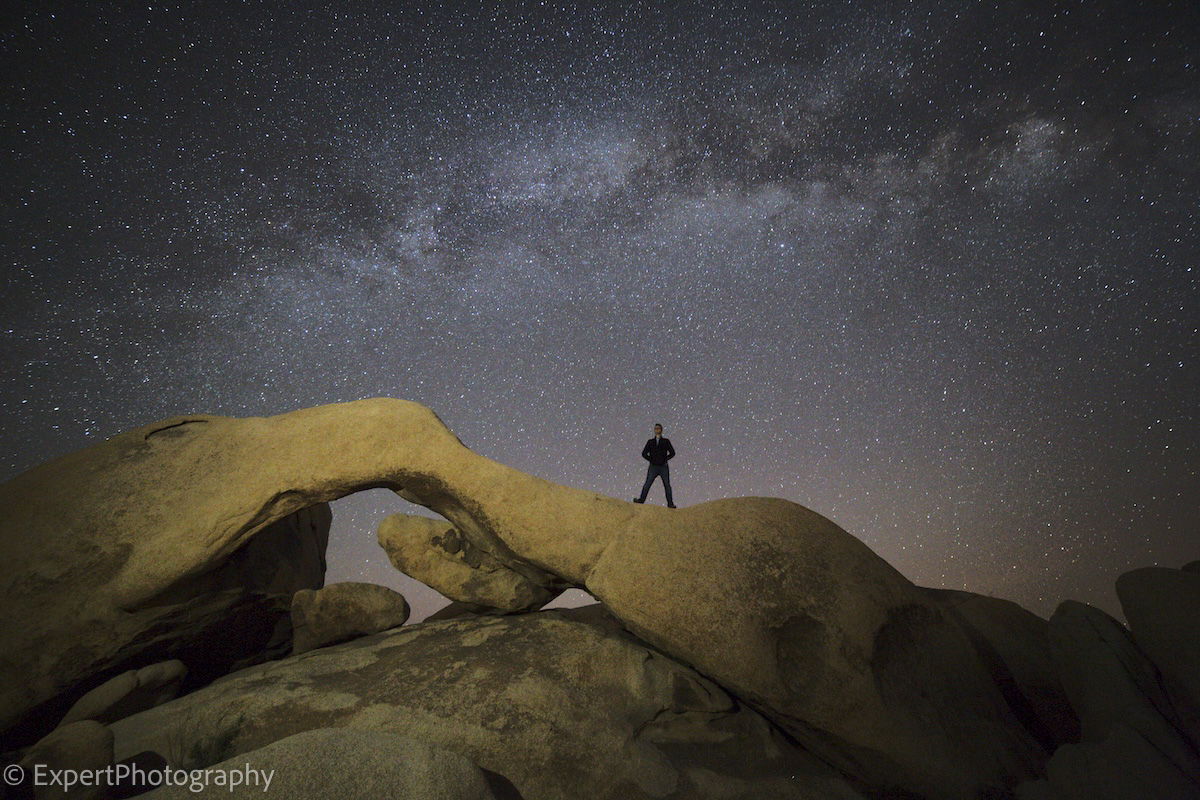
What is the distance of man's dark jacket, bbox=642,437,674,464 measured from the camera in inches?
436

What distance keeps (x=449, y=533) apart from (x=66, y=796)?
4.45 m

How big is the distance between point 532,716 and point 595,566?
5.80ft

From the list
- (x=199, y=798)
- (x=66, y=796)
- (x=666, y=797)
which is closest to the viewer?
(x=199, y=798)

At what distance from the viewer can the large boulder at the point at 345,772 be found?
355cm

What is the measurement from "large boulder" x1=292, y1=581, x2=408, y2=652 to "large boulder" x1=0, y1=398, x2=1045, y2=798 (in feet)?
5.00

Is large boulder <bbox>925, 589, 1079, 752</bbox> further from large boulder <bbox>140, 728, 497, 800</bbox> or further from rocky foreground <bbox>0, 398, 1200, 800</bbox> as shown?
large boulder <bbox>140, 728, 497, 800</bbox>

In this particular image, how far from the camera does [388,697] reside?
18.8 feet

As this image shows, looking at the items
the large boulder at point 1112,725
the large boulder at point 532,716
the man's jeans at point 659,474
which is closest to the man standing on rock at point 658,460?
the man's jeans at point 659,474

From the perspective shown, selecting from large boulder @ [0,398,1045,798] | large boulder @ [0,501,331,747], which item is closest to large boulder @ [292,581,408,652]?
large boulder @ [0,501,331,747]

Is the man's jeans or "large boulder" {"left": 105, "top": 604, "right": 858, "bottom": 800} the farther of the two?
the man's jeans

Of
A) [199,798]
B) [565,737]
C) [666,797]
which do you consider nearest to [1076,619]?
[666,797]

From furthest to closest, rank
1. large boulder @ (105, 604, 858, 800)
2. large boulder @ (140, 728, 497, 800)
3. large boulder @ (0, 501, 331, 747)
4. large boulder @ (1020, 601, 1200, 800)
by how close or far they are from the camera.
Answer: large boulder @ (0, 501, 331, 747) < large boulder @ (105, 604, 858, 800) < large boulder @ (1020, 601, 1200, 800) < large boulder @ (140, 728, 497, 800)

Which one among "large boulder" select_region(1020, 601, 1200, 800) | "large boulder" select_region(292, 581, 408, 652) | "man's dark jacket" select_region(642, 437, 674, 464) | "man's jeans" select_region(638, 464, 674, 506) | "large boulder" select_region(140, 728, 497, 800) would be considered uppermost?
"man's dark jacket" select_region(642, 437, 674, 464)

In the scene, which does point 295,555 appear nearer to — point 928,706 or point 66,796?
point 66,796
